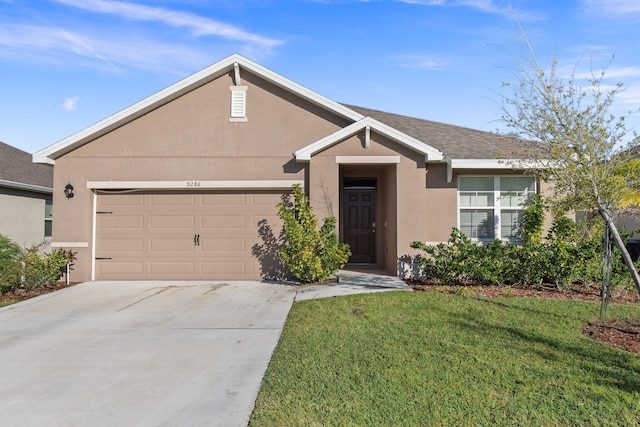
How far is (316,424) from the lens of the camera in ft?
10.2

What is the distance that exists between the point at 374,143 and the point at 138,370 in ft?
23.9

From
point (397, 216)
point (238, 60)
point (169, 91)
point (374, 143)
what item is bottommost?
point (397, 216)

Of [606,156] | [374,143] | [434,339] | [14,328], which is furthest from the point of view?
[374,143]

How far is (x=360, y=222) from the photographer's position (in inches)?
480

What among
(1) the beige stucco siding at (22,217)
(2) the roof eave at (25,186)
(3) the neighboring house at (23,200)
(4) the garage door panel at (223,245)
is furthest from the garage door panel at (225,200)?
(2) the roof eave at (25,186)

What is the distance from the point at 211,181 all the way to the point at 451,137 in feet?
23.7

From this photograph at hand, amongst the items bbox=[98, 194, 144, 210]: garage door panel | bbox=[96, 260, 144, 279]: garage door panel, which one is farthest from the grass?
bbox=[98, 194, 144, 210]: garage door panel

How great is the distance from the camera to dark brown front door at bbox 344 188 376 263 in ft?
39.9

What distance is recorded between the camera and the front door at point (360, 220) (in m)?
12.1

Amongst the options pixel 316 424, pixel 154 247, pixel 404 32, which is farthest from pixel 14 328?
pixel 404 32

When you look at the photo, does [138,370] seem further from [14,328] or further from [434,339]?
[434,339]

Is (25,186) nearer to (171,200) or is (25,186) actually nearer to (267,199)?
(171,200)

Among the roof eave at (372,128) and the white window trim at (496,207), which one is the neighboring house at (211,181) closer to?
the white window trim at (496,207)

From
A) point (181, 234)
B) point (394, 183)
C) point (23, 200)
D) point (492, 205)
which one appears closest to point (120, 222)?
point (181, 234)
